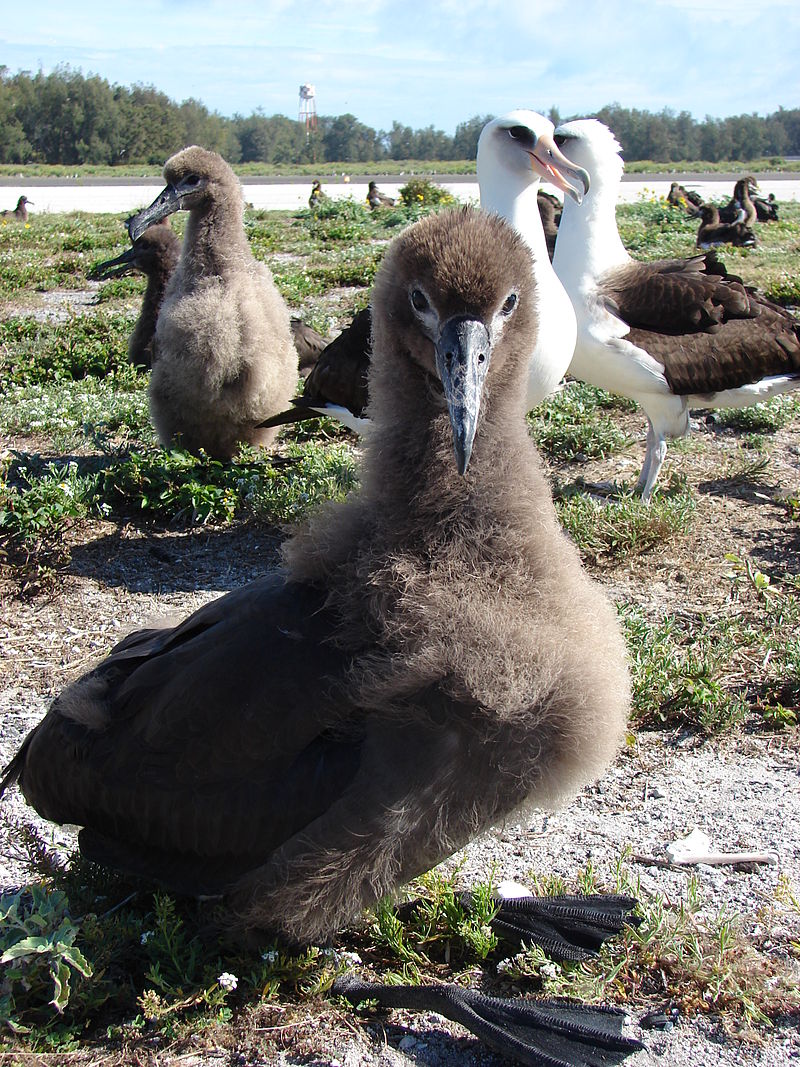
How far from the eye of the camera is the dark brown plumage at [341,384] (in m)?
5.65

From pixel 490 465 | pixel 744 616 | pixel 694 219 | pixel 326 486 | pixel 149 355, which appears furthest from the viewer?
pixel 694 219

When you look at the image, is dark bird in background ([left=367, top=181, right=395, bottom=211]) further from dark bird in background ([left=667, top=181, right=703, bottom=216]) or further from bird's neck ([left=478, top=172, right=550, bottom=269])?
bird's neck ([left=478, top=172, right=550, bottom=269])

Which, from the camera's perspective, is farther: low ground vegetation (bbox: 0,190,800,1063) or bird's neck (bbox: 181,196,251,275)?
bird's neck (bbox: 181,196,251,275)

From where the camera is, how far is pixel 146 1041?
2373 mm

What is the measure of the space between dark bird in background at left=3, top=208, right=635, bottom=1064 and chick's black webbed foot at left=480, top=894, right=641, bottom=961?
166 mm

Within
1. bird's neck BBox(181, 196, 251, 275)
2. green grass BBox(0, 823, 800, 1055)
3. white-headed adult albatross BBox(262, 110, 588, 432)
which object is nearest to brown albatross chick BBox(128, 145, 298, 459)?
bird's neck BBox(181, 196, 251, 275)

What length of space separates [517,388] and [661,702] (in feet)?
5.21

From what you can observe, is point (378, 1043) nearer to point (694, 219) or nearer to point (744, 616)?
point (744, 616)

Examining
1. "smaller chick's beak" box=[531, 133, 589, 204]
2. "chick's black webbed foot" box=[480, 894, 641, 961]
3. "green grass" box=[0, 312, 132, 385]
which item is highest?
"smaller chick's beak" box=[531, 133, 589, 204]

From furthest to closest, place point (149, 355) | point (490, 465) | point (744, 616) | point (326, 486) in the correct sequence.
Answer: point (149, 355)
point (326, 486)
point (744, 616)
point (490, 465)

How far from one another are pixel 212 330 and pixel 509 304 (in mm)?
3423

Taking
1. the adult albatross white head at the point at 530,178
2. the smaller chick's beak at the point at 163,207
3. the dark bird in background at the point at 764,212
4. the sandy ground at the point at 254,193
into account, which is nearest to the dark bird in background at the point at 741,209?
the dark bird in background at the point at 764,212

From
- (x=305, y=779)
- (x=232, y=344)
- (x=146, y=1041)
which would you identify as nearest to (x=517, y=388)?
(x=305, y=779)

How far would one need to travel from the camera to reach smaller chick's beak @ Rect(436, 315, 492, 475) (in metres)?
2.28
